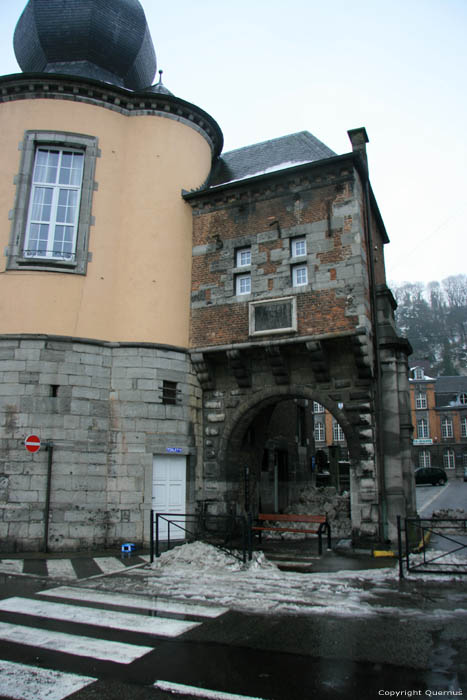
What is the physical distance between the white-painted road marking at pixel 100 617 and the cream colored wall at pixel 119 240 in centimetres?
710

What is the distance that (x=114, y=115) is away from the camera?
14.7 metres

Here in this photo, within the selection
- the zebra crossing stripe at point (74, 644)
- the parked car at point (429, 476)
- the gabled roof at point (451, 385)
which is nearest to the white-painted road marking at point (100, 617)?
the zebra crossing stripe at point (74, 644)

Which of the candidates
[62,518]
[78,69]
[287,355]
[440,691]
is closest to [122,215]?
[78,69]

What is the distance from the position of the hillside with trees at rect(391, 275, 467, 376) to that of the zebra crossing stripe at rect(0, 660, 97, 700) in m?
69.2

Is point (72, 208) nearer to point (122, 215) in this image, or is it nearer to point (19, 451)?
point (122, 215)

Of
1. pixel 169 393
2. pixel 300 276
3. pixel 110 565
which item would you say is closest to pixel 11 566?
pixel 110 565

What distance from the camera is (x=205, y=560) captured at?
9.91 m

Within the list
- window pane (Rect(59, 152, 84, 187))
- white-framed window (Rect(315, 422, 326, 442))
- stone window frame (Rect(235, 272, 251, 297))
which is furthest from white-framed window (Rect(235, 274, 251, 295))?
white-framed window (Rect(315, 422, 326, 442))

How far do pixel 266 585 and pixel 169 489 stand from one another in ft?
18.4

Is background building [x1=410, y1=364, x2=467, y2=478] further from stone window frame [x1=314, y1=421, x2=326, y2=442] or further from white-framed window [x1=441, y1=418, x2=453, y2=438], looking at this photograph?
stone window frame [x1=314, y1=421, x2=326, y2=442]

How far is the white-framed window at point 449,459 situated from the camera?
183 ft

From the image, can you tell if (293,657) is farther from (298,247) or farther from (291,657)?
(298,247)

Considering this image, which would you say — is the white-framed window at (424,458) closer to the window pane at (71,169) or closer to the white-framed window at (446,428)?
the white-framed window at (446,428)

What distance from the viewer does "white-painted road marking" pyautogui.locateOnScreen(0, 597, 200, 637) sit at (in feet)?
19.8
